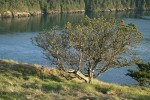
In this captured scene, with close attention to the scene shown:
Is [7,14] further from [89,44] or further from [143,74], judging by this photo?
[89,44]

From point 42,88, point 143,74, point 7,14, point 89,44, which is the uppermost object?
point 89,44

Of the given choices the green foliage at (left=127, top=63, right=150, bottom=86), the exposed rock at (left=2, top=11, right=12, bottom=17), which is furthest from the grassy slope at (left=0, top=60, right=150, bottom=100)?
the exposed rock at (left=2, top=11, right=12, bottom=17)

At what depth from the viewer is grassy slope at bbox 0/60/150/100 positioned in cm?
1713

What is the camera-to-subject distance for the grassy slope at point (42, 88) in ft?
56.2

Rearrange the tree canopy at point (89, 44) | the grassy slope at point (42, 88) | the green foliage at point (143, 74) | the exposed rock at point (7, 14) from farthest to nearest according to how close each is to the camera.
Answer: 1. the exposed rock at point (7, 14)
2. the green foliage at point (143, 74)
3. the tree canopy at point (89, 44)
4. the grassy slope at point (42, 88)

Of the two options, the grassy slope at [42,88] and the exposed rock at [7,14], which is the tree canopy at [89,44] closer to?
the grassy slope at [42,88]

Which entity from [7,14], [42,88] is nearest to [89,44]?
[42,88]

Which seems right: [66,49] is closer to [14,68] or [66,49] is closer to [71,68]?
[71,68]

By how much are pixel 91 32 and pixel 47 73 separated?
504 centimetres

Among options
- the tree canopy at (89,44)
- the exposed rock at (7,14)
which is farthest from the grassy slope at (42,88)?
the exposed rock at (7,14)

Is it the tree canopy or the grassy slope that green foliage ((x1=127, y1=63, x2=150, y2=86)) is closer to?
the tree canopy

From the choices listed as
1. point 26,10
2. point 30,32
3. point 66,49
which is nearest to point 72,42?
point 66,49

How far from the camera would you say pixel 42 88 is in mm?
19297

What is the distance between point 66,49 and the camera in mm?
29094
